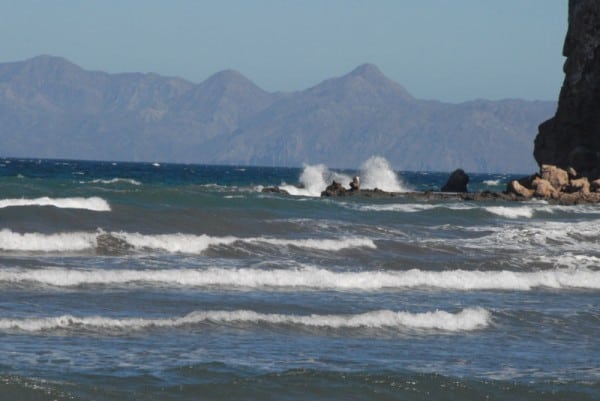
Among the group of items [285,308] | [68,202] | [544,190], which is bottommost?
[285,308]

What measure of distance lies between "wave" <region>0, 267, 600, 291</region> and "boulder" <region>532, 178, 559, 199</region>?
1280 inches

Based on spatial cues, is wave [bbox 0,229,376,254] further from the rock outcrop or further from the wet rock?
the rock outcrop

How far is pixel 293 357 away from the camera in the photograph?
14.5 m

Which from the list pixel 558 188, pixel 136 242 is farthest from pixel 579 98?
pixel 136 242

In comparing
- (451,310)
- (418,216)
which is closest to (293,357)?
(451,310)

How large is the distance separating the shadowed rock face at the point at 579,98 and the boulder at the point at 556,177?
5.58 meters

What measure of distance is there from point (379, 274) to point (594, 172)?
43.1m

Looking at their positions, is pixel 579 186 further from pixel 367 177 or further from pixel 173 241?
pixel 173 241

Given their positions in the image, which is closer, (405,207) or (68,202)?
(68,202)

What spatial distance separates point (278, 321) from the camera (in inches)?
666

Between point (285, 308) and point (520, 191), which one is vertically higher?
point (520, 191)

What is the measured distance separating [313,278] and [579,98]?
48.6 metres

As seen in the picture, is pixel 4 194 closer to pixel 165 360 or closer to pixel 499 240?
pixel 499 240

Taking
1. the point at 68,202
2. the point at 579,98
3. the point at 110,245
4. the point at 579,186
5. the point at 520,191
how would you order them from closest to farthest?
1. the point at 110,245
2. the point at 68,202
3. the point at 579,186
4. the point at 520,191
5. the point at 579,98
